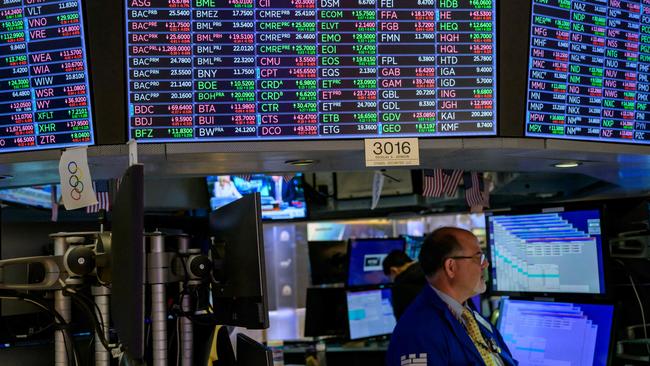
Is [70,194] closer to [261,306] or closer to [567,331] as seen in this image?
[261,306]

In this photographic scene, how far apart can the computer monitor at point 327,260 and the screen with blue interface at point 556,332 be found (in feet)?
8.67

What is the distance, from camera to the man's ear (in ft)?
10.3

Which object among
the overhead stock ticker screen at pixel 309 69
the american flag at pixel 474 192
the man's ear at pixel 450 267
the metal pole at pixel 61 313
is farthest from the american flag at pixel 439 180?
the metal pole at pixel 61 313

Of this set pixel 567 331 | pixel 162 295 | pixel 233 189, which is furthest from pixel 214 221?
pixel 233 189

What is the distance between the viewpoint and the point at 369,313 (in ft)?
19.2

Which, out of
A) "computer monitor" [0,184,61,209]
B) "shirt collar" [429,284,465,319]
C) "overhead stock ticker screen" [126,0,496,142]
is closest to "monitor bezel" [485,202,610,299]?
"shirt collar" [429,284,465,319]

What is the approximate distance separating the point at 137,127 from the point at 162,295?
0.83 m

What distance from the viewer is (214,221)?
239 centimetres

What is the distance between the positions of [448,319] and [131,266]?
5.52 ft

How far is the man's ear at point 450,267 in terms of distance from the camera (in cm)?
314

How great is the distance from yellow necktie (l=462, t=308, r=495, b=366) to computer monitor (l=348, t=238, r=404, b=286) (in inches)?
110

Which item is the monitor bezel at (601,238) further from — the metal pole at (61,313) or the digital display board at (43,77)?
the metal pole at (61,313)

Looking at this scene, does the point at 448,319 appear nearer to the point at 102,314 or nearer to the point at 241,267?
the point at 241,267

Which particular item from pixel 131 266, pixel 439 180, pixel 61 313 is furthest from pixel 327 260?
pixel 131 266
